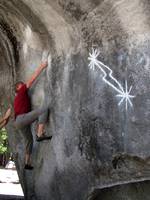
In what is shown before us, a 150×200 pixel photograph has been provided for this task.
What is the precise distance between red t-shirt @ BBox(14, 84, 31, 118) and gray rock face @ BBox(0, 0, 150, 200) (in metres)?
0.12

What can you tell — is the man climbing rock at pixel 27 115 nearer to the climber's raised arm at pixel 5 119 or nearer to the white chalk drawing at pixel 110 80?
the climber's raised arm at pixel 5 119

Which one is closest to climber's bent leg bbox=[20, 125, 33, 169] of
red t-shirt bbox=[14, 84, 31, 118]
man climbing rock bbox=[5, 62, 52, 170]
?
man climbing rock bbox=[5, 62, 52, 170]

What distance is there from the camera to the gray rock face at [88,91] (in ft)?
18.8

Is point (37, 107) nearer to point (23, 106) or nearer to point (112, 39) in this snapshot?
point (23, 106)

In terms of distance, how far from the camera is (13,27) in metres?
8.77

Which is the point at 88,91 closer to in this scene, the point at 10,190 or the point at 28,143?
the point at 28,143

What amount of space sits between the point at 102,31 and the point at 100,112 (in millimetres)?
1043

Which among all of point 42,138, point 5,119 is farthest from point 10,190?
point 42,138

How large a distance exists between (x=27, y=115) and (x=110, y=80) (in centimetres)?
241

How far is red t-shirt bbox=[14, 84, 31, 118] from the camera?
27.0 ft

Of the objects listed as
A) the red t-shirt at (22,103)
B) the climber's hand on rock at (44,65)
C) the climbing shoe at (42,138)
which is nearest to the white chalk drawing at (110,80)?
the climber's hand on rock at (44,65)

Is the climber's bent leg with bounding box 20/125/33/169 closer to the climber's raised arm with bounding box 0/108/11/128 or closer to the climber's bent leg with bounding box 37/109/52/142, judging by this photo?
the climber's bent leg with bounding box 37/109/52/142

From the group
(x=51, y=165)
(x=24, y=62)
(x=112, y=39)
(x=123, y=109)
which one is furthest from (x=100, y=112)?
(x=24, y=62)

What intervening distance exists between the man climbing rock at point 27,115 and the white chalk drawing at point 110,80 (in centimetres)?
174
